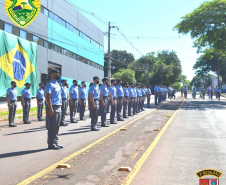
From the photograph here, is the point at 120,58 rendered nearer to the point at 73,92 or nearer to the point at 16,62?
the point at 16,62

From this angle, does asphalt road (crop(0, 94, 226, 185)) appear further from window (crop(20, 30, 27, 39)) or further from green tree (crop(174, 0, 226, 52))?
green tree (crop(174, 0, 226, 52))

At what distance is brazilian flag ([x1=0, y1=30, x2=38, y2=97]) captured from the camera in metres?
21.4

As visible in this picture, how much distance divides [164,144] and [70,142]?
2.64 m

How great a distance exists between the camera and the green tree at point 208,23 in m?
32.7

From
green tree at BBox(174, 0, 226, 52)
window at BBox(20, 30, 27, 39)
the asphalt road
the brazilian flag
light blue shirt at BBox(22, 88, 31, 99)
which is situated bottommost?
the asphalt road

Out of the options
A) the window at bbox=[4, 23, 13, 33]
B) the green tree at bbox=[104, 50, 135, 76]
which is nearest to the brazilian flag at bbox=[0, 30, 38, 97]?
the window at bbox=[4, 23, 13, 33]

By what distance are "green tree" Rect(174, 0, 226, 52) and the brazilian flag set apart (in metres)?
18.7

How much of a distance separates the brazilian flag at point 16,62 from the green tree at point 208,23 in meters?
18.7

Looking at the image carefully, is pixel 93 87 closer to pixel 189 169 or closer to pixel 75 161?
pixel 75 161

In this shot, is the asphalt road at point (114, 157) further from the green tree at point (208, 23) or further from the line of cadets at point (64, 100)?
the green tree at point (208, 23)

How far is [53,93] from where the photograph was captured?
724cm

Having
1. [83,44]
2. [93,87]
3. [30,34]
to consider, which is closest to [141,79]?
[83,44]

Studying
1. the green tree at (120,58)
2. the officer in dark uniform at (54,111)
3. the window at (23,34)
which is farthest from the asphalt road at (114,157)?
the green tree at (120,58)

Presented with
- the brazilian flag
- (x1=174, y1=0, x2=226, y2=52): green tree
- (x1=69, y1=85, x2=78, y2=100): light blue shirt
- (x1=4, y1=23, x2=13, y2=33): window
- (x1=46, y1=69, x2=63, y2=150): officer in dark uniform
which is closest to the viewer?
(x1=46, y1=69, x2=63, y2=150): officer in dark uniform
